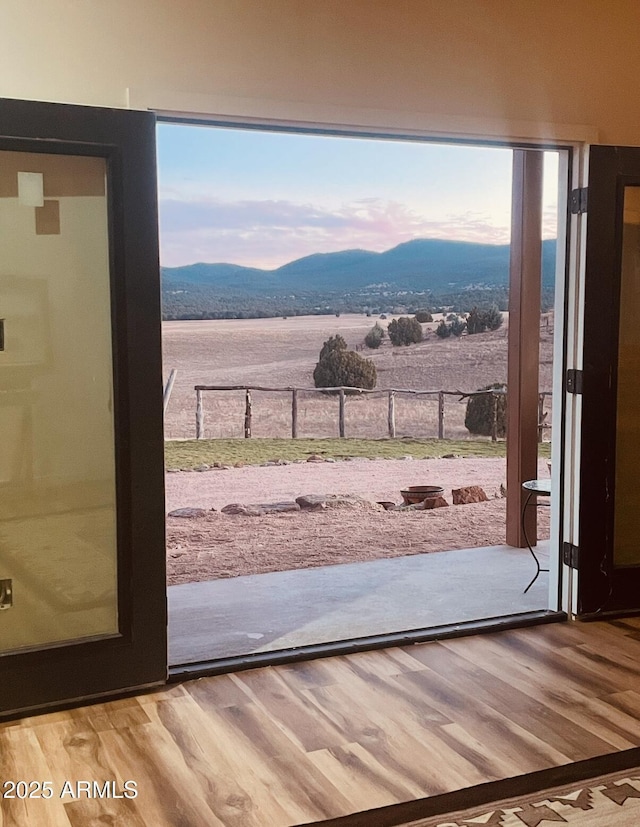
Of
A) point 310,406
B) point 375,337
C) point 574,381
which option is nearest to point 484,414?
point 375,337

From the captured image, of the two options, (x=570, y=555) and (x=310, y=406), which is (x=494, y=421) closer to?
(x=310, y=406)

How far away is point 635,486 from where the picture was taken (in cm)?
386

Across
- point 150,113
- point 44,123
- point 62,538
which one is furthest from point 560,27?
point 62,538

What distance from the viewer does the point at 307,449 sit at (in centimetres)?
1000

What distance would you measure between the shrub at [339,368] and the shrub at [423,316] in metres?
0.80

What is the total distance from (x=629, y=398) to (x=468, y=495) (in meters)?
4.10

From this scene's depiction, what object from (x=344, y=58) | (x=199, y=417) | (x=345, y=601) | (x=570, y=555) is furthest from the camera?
(x=199, y=417)

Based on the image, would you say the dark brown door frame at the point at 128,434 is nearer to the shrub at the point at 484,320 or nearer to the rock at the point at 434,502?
the rock at the point at 434,502

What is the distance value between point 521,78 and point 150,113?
1.57 m

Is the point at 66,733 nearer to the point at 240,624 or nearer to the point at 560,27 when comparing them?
the point at 240,624

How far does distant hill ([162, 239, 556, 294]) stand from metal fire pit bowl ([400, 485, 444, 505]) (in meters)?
2.93

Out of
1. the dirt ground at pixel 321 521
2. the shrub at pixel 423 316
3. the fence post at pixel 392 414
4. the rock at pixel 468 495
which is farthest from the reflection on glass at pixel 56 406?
the shrub at pixel 423 316

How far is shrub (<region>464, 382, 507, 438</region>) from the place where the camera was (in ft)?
34.2

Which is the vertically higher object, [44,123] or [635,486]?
[44,123]
